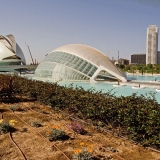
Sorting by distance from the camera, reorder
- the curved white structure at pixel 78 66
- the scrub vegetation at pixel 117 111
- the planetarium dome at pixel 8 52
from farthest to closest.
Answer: the planetarium dome at pixel 8 52, the curved white structure at pixel 78 66, the scrub vegetation at pixel 117 111

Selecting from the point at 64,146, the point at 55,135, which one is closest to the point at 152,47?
the point at 55,135

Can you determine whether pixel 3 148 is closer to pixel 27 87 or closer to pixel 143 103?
pixel 143 103

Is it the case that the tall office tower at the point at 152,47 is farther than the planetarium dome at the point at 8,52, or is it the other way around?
the tall office tower at the point at 152,47

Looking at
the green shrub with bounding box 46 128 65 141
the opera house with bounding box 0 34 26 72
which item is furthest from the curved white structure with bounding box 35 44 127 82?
the opera house with bounding box 0 34 26 72

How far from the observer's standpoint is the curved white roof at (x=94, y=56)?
3056 cm

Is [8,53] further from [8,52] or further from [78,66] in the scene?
[78,66]

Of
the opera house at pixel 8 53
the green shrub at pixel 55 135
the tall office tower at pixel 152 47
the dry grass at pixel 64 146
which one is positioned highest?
the tall office tower at pixel 152 47

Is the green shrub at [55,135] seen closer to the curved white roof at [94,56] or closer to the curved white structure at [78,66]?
the curved white structure at [78,66]

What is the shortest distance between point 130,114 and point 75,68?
79.1 feet

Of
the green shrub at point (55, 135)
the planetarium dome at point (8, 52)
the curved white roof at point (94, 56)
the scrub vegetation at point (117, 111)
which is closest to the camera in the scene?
the scrub vegetation at point (117, 111)

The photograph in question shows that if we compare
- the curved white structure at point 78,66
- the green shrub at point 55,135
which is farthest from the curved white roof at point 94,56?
the green shrub at point 55,135

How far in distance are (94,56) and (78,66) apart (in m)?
2.89

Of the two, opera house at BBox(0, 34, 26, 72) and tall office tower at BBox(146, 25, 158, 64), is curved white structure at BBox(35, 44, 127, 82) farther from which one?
tall office tower at BBox(146, 25, 158, 64)

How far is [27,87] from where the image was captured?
14469 mm
